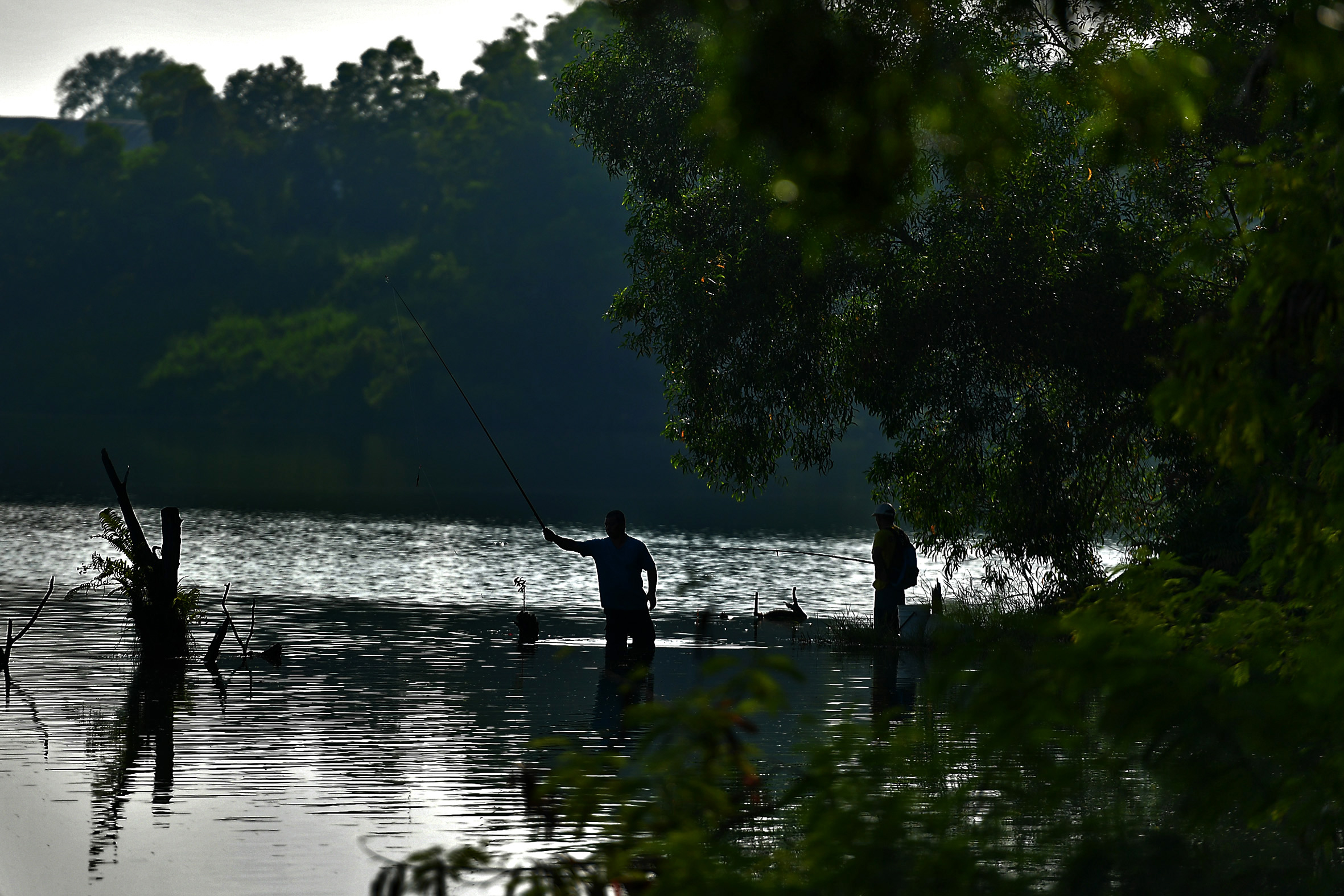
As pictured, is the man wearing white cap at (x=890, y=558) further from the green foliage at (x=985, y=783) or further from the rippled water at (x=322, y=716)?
the green foliage at (x=985, y=783)

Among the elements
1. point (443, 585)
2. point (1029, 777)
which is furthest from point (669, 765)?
point (443, 585)

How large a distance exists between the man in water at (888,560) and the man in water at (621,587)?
3596 millimetres

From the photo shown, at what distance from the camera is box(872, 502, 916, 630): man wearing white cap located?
19.2 meters

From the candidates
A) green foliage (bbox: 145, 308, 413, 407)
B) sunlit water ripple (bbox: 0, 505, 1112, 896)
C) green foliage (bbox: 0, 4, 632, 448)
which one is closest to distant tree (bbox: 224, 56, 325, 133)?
green foliage (bbox: 0, 4, 632, 448)

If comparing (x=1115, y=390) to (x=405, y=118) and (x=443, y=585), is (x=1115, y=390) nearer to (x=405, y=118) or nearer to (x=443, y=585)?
(x=443, y=585)

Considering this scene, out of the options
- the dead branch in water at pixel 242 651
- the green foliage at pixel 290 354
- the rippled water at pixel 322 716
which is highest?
the green foliage at pixel 290 354

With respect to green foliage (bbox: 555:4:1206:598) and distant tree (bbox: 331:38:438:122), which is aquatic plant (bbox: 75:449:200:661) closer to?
green foliage (bbox: 555:4:1206:598)

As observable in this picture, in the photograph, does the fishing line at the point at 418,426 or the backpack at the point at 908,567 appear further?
the fishing line at the point at 418,426

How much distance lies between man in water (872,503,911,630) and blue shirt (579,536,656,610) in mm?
3720

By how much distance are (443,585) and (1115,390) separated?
14.9 metres

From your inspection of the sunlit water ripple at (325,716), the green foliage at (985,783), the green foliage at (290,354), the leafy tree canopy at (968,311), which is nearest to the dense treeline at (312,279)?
the green foliage at (290,354)

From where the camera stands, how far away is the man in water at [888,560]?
19.2m

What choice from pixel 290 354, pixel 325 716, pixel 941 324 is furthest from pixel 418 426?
pixel 325 716

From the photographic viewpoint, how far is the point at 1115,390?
62.0 feet
